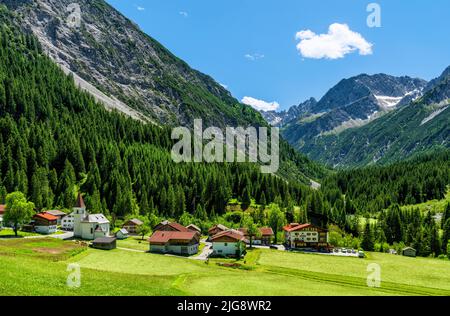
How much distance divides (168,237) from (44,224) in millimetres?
39187

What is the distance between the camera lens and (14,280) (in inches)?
1810

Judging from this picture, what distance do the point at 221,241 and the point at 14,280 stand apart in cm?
6370

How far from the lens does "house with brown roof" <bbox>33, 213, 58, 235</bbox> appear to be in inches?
4579

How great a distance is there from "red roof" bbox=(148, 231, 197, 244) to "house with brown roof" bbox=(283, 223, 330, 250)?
36.0 meters

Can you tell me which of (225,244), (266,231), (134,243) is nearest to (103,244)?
(134,243)

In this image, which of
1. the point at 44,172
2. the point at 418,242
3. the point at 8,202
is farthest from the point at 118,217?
the point at 418,242

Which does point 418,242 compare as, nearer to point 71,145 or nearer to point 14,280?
point 14,280

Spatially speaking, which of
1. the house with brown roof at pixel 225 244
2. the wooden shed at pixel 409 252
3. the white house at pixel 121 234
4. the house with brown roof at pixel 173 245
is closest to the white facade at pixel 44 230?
the white house at pixel 121 234

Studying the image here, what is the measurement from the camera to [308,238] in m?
128

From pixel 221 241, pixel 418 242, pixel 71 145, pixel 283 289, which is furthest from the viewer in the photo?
pixel 71 145

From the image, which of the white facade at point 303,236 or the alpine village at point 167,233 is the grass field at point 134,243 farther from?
the white facade at point 303,236

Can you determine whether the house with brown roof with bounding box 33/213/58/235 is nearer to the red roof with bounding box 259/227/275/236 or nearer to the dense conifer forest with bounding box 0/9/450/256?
the dense conifer forest with bounding box 0/9/450/256

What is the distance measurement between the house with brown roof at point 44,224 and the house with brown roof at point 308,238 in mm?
71317

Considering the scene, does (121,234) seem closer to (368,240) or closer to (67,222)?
(67,222)
